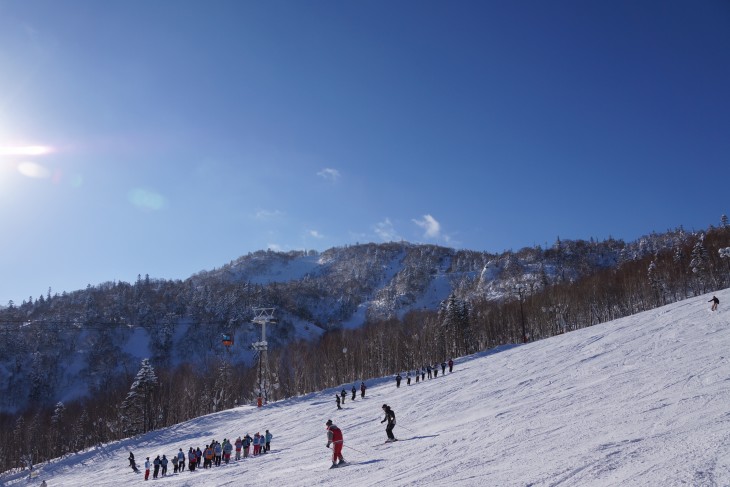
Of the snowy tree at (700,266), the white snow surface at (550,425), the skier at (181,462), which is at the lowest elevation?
the skier at (181,462)

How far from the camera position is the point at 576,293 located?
87250 mm

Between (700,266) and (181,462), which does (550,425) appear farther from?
(700,266)

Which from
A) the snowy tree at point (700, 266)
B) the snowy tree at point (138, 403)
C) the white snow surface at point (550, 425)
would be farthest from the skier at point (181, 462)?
the snowy tree at point (700, 266)

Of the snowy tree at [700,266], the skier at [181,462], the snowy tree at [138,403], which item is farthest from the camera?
the snowy tree at [700,266]

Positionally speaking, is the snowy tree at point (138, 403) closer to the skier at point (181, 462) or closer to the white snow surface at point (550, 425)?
the white snow surface at point (550, 425)

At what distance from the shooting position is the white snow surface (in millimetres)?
8758

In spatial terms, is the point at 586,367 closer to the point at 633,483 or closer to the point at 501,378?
the point at 501,378

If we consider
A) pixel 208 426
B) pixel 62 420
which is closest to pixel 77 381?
pixel 62 420

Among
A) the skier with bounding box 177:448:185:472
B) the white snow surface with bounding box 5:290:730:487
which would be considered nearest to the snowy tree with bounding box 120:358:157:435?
the white snow surface with bounding box 5:290:730:487

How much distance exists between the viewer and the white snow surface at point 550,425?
28.7 feet

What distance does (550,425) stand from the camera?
1389cm

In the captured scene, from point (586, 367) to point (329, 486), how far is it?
721 inches

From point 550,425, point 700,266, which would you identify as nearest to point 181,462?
point 550,425

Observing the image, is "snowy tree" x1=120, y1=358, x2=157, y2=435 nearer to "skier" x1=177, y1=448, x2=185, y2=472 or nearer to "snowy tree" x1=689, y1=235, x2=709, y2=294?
"skier" x1=177, y1=448, x2=185, y2=472
